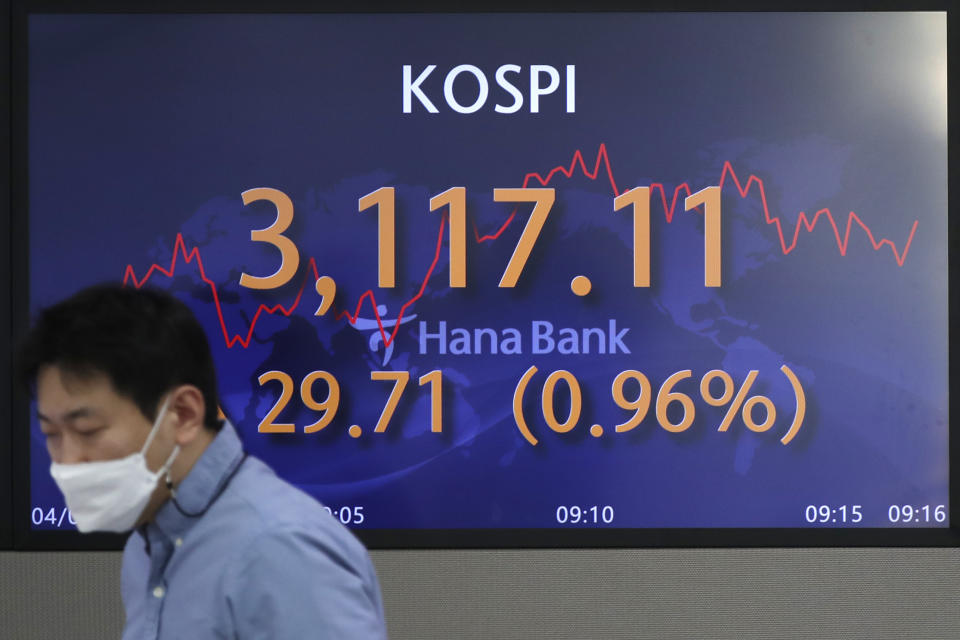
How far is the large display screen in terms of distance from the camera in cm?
258

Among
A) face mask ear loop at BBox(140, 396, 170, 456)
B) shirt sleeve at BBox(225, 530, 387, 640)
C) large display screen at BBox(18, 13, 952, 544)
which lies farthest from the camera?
large display screen at BBox(18, 13, 952, 544)

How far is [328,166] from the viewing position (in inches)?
102

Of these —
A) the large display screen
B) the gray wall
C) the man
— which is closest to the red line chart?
the large display screen

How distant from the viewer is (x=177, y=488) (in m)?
1.21

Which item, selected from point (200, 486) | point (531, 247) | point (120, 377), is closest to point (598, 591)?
point (531, 247)

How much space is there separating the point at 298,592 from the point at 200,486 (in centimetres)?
22

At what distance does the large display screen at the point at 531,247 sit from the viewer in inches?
102

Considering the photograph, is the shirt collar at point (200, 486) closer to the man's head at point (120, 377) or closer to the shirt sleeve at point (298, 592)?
the man's head at point (120, 377)

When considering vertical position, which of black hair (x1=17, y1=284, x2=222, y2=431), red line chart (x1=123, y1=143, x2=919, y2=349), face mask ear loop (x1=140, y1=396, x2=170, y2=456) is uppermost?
red line chart (x1=123, y1=143, x2=919, y2=349)

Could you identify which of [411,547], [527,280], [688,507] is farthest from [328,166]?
[688,507]

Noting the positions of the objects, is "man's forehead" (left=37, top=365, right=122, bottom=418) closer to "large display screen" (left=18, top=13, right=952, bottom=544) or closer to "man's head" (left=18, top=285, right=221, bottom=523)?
"man's head" (left=18, top=285, right=221, bottom=523)

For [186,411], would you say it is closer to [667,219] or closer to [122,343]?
[122,343]

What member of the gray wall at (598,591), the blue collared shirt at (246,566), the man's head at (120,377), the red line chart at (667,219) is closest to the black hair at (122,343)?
the man's head at (120,377)

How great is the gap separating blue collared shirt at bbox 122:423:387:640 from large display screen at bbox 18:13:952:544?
1.35 meters
